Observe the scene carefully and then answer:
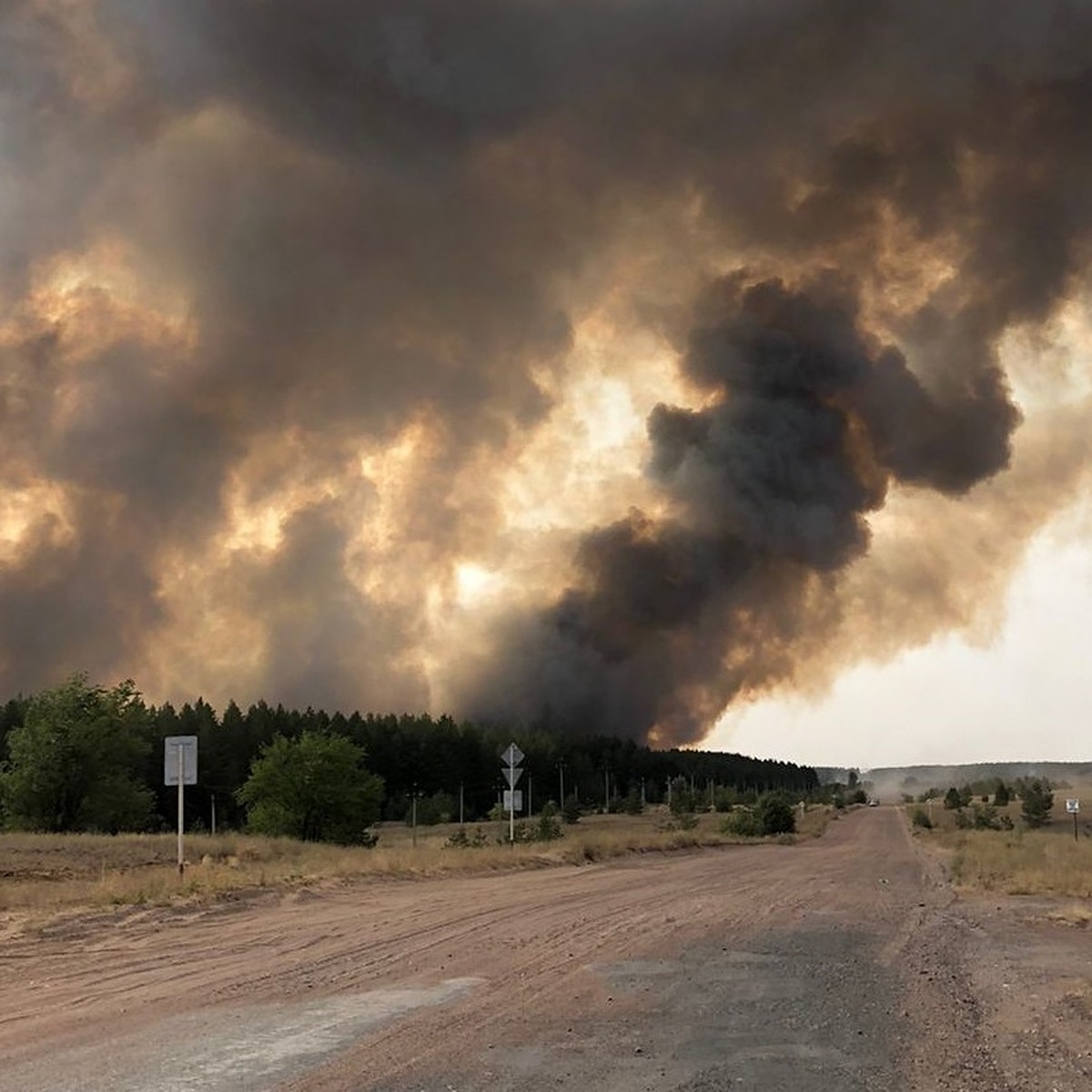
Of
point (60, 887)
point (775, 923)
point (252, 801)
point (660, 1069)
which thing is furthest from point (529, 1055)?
point (252, 801)

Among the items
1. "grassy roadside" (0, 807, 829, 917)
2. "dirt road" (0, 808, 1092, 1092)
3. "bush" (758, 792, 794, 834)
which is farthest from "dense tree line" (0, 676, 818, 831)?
"dirt road" (0, 808, 1092, 1092)

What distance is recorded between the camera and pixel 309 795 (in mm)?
52312

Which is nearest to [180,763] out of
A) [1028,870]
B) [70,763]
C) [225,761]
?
[1028,870]

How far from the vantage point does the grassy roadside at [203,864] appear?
19.4 m

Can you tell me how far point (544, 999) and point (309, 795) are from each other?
4469 centimetres

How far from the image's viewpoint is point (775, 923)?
17359 millimetres

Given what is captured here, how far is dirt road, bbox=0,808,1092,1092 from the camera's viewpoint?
24.3ft

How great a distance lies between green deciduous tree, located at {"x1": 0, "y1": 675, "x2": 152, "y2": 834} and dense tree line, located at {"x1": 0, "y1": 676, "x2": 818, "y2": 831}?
0.07 meters

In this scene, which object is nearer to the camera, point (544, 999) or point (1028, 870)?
point (544, 999)

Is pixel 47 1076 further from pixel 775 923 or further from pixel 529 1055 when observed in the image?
pixel 775 923

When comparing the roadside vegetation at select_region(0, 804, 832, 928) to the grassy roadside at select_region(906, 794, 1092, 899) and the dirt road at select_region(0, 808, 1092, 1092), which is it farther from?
the grassy roadside at select_region(906, 794, 1092, 899)

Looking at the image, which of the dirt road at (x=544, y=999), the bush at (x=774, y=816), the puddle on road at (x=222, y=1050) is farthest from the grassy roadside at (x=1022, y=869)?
the puddle on road at (x=222, y=1050)

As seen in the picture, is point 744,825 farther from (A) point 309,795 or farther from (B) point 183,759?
(B) point 183,759

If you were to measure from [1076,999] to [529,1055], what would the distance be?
20.9ft
